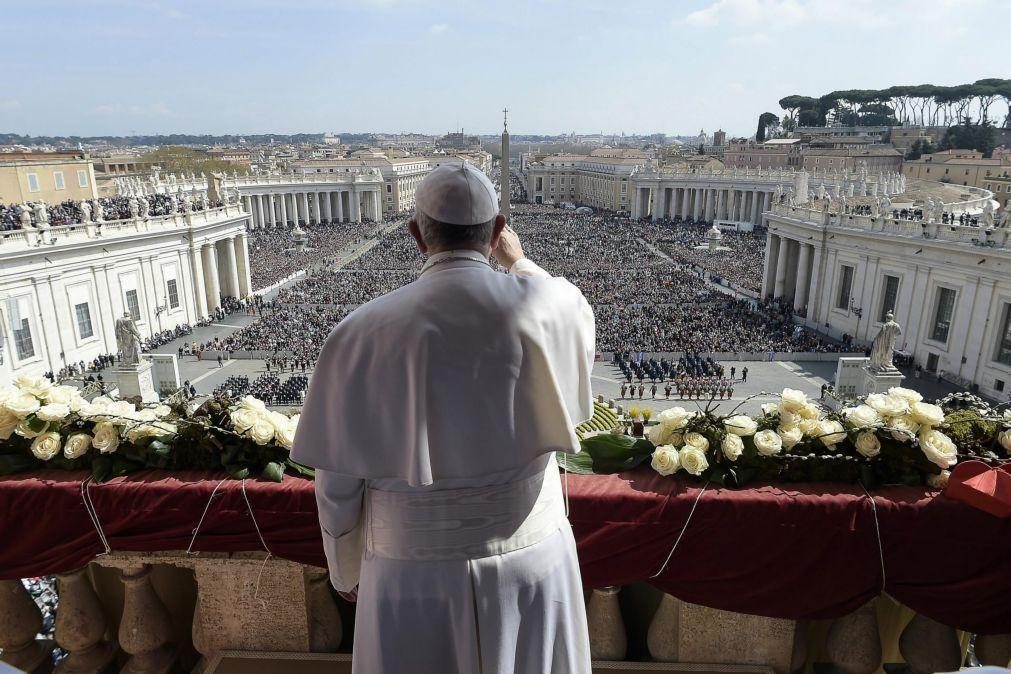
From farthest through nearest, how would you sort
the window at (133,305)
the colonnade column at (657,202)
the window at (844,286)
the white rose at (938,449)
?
1. the colonnade column at (657,202)
2. the window at (844,286)
3. the window at (133,305)
4. the white rose at (938,449)

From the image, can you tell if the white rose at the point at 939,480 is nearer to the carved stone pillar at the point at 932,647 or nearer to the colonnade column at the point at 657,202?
the carved stone pillar at the point at 932,647

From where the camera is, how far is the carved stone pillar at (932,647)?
3.35 metres

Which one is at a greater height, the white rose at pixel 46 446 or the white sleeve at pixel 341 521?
the white sleeve at pixel 341 521

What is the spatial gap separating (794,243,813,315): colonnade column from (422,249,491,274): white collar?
36.8 meters

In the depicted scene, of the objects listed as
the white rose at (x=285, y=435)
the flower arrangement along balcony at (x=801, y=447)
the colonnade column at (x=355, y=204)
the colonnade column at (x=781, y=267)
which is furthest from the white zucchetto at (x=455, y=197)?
the colonnade column at (x=355, y=204)

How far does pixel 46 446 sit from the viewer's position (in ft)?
11.2

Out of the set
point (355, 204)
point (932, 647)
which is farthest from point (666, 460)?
point (355, 204)

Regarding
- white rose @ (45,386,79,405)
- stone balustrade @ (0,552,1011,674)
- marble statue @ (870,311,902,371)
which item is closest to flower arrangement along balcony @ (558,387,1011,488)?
stone balustrade @ (0,552,1011,674)

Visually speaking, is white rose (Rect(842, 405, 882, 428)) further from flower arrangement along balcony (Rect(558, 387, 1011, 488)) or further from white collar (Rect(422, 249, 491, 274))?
white collar (Rect(422, 249, 491, 274))

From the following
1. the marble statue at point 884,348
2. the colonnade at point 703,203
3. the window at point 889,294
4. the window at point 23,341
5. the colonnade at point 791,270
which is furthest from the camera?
the colonnade at point 703,203

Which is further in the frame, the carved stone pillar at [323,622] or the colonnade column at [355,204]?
the colonnade column at [355,204]

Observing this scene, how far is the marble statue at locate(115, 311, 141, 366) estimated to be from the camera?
19.1 m

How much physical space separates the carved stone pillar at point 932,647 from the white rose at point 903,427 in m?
0.92

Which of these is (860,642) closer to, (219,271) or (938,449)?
(938,449)
